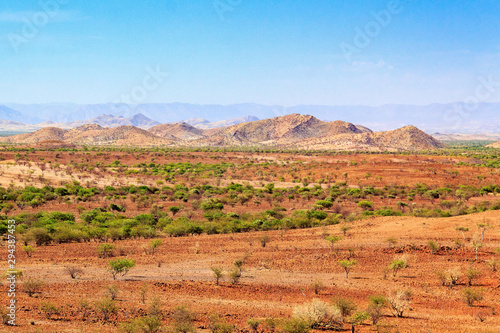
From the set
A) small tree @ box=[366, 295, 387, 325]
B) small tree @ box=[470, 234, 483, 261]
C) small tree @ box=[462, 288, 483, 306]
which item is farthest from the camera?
small tree @ box=[470, 234, 483, 261]

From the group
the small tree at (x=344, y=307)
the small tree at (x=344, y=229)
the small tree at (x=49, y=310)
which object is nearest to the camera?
the small tree at (x=49, y=310)

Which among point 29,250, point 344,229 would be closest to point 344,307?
point 344,229

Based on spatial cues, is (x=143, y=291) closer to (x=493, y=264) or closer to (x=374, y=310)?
(x=374, y=310)

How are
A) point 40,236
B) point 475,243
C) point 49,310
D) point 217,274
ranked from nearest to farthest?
point 49,310
point 217,274
point 475,243
point 40,236

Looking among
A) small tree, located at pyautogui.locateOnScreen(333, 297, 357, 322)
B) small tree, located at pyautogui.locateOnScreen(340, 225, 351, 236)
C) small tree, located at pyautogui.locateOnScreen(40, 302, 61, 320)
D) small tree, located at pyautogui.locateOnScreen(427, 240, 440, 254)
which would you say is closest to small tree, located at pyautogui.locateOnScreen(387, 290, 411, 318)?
small tree, located at pyautogui.locateOnScreen(333, 297, 357, 322)

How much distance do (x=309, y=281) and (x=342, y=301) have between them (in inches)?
191

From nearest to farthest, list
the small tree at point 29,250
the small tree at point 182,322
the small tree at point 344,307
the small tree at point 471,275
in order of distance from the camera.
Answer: the small tree at point 182,322, the small tree at point 344,307, the small tree at point 471,275, the small tree at point 29,250

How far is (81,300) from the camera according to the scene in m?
14.4

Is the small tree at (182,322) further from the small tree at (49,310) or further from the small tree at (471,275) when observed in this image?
the small tree at (471,275)

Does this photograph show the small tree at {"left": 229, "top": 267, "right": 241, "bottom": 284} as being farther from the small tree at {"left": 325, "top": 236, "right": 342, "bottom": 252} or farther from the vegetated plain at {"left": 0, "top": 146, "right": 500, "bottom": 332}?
the small tree at {"left": 325, "top": 236, "right": 342, "bottom": 252}

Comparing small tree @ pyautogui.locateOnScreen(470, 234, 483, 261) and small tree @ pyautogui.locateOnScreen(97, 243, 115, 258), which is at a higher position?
small tree @ pyautogui.locateOnScreen(470, 234, 483, 261)

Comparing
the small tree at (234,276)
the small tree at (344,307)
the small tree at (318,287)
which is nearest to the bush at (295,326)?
the small tree at (344,307)

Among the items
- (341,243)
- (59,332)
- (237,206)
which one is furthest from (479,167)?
(59,332)

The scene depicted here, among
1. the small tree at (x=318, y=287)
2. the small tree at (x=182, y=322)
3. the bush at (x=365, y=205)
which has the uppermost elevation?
the small tree at (x=182, y=322)
